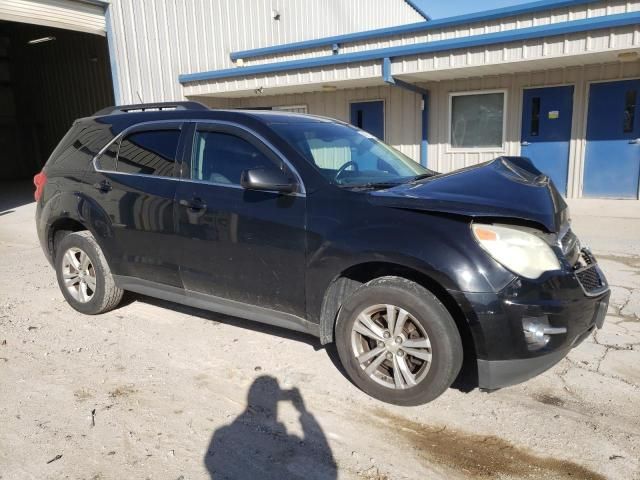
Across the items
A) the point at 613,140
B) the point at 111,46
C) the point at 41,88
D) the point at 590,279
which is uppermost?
the point at 41,88

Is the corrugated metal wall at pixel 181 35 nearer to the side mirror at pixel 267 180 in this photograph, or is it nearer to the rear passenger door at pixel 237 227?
the rear passenger door at pixel 237 227

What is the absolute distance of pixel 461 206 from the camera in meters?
2.76

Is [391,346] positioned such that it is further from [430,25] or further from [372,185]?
[430,25]

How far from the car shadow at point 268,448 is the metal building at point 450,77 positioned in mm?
7970

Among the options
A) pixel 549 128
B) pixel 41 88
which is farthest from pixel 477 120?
pixel 41 88

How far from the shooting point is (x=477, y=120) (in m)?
11.0

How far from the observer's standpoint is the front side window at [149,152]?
3.89 meters

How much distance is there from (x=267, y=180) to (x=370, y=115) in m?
9.67

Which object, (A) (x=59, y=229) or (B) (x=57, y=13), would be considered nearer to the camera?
(A) (x=59, y=229)

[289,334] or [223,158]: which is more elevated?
[223,158]

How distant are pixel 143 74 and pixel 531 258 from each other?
1207cm

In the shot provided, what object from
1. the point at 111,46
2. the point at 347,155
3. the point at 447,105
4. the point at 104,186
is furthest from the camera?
the point at 111,46

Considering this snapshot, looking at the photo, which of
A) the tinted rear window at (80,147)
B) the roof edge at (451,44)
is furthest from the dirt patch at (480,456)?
the roof edge at (451,44)

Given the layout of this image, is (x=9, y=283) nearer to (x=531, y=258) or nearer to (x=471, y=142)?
(x=531, y=258)
